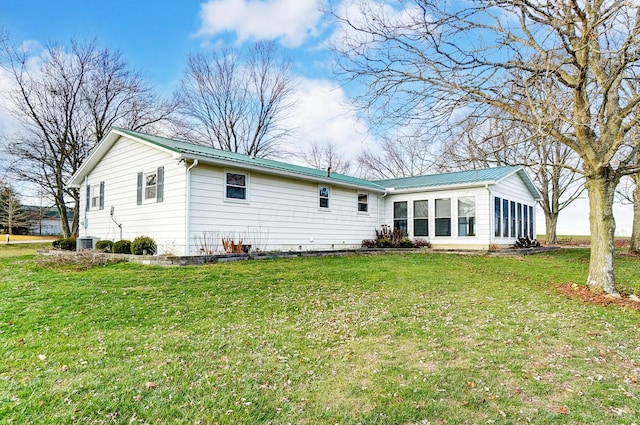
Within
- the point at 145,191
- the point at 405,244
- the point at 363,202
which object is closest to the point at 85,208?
the point at 145,191

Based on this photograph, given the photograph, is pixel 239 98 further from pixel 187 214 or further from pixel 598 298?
pixel 598 298

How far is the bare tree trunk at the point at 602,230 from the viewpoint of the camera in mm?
6859

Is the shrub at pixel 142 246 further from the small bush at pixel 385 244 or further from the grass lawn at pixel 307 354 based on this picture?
the small bush at pixel 385 244

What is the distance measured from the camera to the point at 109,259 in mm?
9914

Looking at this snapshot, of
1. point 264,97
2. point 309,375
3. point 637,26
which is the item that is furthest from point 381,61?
point 264,97

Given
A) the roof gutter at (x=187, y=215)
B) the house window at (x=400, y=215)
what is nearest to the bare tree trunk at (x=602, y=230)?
the roof gutter at (x=187, y=215)

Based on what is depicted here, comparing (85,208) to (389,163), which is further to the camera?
(389,163)

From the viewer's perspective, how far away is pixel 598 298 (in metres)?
6.50

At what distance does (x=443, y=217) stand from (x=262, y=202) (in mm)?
8094

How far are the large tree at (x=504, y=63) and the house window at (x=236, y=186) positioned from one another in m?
5.84

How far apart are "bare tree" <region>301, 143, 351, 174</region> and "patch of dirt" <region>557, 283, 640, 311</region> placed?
92.0ft

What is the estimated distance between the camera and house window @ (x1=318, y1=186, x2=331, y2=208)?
14508 mm

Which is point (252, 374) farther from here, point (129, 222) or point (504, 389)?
point (129, 222)

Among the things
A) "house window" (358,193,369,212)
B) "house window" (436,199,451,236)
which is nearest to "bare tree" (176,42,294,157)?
"house window" (358,193,369,212)
